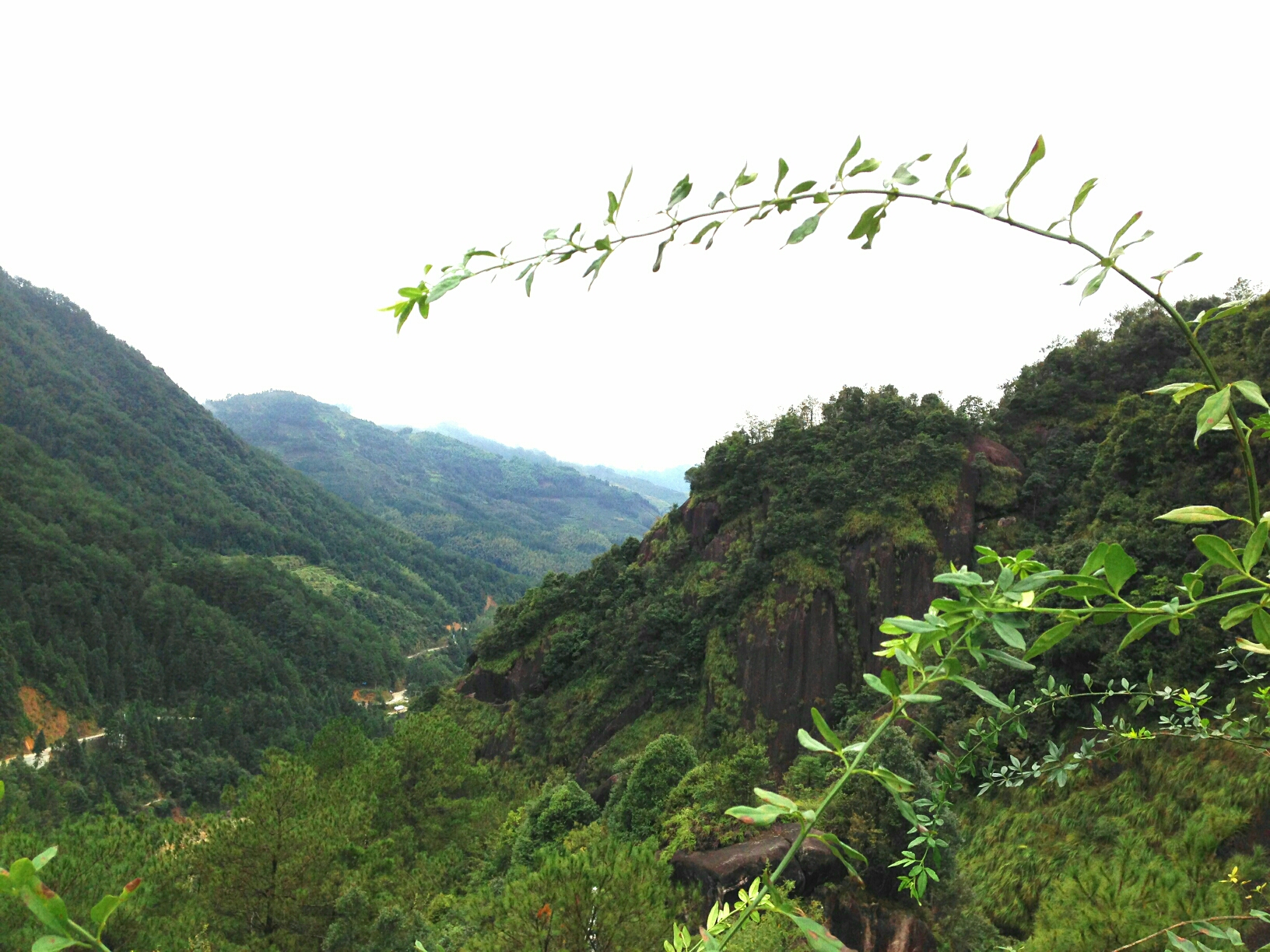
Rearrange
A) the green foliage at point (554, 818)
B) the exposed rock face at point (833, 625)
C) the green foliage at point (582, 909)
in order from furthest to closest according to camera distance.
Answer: the exposed rock face at point (833, 625) < the green foliage at point (554, 818) < the green foliage at point (582, 909)

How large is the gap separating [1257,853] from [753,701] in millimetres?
12433

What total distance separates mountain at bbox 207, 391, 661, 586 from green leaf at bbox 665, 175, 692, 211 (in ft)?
349

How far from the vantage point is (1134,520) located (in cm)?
1309

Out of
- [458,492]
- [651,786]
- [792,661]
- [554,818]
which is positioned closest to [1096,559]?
[651,786]

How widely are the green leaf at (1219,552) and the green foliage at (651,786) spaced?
10.9 m

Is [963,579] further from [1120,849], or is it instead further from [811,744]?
[1120,849]

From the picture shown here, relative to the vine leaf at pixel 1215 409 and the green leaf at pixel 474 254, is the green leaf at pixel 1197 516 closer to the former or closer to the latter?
the vine leaf at pixel 1215 409

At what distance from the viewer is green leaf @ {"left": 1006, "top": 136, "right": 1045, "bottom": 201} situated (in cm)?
73

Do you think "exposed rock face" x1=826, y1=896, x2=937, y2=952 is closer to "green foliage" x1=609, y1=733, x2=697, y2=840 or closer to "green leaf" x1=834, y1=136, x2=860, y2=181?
"green foliage" x1=609, y1=733, x2=697, y2=840

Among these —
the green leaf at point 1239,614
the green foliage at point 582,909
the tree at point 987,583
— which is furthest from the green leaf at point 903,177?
the green foliage at point 582,909

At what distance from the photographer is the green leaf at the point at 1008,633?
607 mm

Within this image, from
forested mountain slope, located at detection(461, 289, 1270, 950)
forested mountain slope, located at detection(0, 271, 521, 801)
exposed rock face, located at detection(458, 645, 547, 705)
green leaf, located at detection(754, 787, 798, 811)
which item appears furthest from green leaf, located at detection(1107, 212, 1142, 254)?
forested mountain slope, located at detection(0, 271, 521, 801)

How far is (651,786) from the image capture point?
36.2 feet

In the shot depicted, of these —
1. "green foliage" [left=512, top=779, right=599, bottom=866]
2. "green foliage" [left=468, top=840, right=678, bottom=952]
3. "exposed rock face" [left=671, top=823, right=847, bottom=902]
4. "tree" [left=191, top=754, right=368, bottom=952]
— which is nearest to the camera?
"green foliage" [left=468, top=840, right=678, bottom=952]
